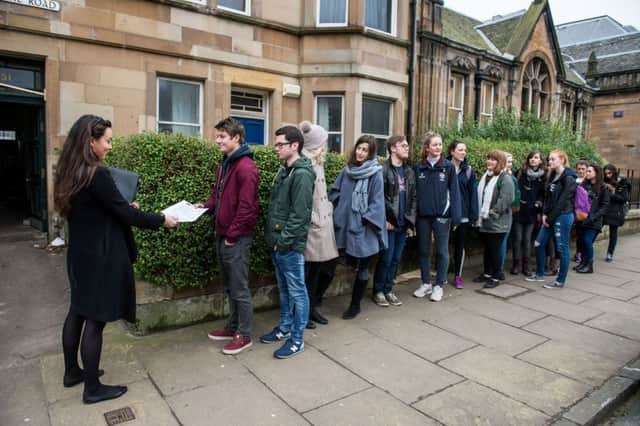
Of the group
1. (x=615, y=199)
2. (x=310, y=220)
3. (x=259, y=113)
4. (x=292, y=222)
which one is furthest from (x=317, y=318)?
(x=259, y=113)

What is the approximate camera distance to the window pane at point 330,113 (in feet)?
40.1

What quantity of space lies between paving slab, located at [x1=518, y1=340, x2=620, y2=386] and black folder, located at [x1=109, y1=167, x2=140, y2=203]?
12.4 ft

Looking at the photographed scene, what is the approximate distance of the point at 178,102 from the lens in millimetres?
10180

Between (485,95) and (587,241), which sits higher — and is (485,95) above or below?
above

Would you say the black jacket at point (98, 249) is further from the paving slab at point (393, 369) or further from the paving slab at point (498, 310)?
the paving slab at point (498, 310)

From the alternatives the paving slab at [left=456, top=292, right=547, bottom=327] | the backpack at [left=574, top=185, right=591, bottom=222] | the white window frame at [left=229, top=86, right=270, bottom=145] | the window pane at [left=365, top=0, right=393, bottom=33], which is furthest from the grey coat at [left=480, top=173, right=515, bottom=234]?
the window pane at [left=365, top=0, right=393, bottom=33]

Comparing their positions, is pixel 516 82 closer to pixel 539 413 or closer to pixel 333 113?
pixel 333 113

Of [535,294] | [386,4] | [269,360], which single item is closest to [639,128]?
[386,4]

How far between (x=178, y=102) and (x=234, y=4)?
291 centimetres

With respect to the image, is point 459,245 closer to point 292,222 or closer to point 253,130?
point 292,222

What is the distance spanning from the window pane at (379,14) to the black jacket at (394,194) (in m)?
8.58

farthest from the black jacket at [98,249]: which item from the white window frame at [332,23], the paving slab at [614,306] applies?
the white window frame at [332,23]

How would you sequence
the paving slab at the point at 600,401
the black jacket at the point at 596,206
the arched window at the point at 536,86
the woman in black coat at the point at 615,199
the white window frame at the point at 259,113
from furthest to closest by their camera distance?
1. the arched window at the point at 536,86
2. the white window frame at the point at 259,113
3. the woman in black coat at the point at 615,199
4. the black jacket at the point at 596,206
5. the paving slab at the point at 600,401

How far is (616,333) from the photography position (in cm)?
502
